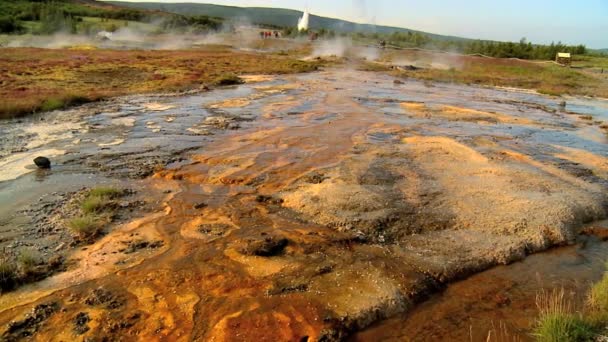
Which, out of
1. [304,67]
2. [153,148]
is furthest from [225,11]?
[153,148]

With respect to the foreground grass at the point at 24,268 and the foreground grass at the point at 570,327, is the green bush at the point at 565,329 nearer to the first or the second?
the foreground grass at the point at 570,327

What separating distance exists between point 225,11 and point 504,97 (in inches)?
5488

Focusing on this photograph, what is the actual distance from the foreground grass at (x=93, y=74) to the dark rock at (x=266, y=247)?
36.9 ft

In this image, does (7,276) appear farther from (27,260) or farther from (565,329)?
(565,329)

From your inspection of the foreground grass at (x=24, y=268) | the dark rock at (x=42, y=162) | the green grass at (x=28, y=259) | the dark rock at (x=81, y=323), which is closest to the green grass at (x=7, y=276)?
the foreground grass at (x=24, y=268)

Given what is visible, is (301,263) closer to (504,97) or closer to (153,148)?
(153,148)

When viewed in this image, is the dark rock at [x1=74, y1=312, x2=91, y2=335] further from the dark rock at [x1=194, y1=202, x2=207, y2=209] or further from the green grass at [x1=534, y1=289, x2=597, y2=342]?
the green grass at [x1=534, y1=289, x2=597, y2=342]

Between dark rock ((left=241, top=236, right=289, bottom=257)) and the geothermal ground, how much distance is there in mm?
20

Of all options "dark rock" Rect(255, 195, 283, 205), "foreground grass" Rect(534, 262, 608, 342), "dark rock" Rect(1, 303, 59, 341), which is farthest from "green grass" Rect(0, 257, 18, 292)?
"foreground grass" Rect(534, 262, 608, 342)

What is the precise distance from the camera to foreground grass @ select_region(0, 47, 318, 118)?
15977mm

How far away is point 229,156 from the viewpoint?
10.1 metres

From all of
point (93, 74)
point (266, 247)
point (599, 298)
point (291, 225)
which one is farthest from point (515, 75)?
point (266, 247)

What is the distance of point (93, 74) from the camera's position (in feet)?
76.0

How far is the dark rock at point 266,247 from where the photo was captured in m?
5.94
